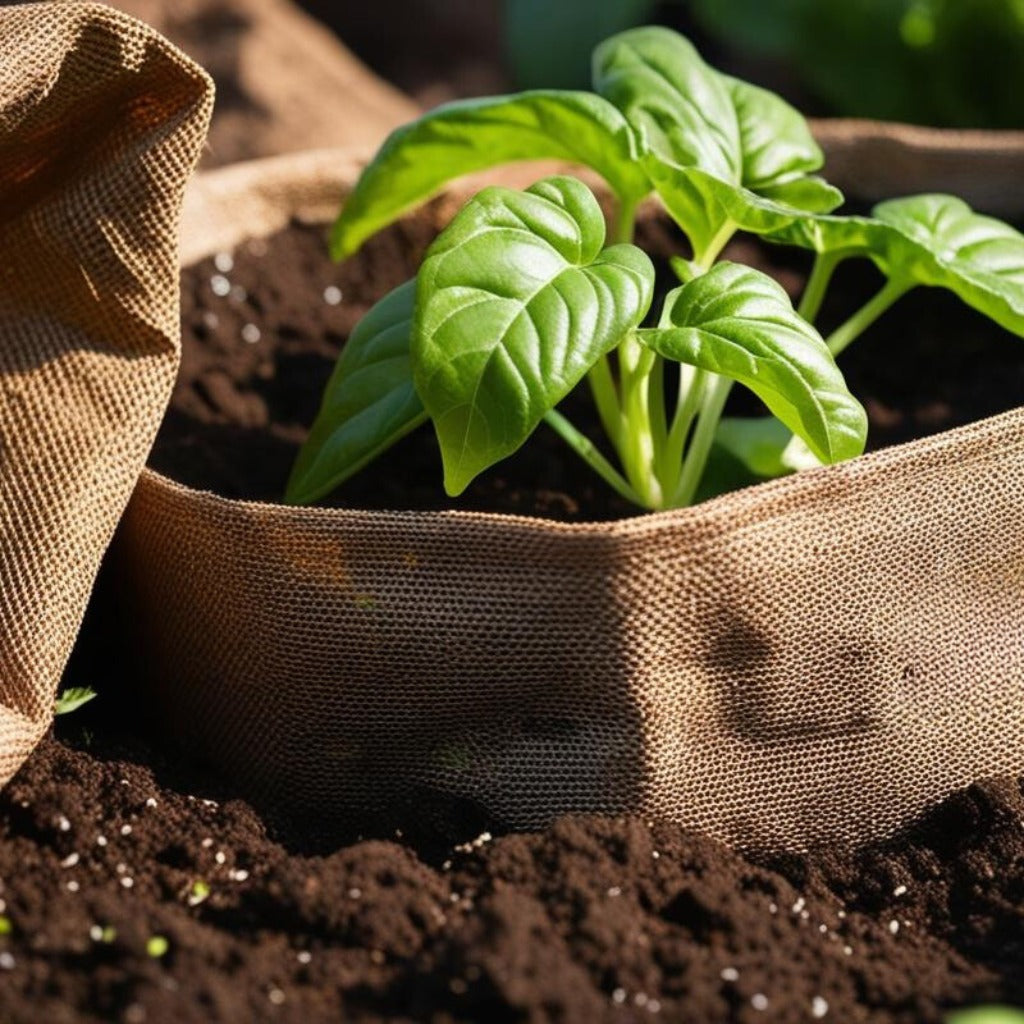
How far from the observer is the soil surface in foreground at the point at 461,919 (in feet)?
3.03

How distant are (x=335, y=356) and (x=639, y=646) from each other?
2.28 feet

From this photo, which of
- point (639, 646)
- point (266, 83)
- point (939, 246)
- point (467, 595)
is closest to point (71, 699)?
point (467, 595)

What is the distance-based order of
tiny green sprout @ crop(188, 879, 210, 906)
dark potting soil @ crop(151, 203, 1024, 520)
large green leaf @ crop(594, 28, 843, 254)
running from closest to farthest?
1. tiny green sprout @ crop(188, 879, 210, 906)
2. large green leaf @ crop(594, 28, 843, 254)
3. dark potting soil @ crop(151, 203, 1024, 520)

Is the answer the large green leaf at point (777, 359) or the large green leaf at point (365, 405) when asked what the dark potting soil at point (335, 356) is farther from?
the large green leaf at point (777, 359)

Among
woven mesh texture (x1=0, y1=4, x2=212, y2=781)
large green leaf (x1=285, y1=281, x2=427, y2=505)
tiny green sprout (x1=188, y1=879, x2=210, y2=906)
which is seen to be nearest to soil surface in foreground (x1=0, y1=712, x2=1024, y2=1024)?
tiny green sprout (x1=188, y1=879, x2=210, y2=906)

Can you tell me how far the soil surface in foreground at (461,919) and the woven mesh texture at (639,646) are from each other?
5 cm

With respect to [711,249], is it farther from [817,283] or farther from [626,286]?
[626,286]

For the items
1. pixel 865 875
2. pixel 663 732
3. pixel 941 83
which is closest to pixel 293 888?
pixel 663 732

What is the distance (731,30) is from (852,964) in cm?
198

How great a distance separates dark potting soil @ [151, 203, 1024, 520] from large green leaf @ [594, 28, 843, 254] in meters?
0.30

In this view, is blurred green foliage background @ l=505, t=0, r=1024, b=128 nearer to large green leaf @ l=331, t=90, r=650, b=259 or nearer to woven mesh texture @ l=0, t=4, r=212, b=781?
large green leaf @ l=331, t=90, r=650, b=259

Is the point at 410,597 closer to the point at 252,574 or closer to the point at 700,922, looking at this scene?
the point at 252,574

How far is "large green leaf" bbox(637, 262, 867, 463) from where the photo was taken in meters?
1.09

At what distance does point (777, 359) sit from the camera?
109 cm
